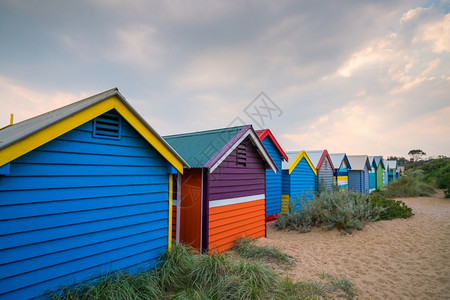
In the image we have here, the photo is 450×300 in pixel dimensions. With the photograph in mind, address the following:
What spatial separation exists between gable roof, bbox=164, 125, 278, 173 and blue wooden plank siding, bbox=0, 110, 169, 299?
1624 millimetres

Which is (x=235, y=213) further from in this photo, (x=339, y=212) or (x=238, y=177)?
(x=339, y=212)

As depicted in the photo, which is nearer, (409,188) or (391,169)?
(409,188)

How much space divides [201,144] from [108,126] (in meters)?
3.73

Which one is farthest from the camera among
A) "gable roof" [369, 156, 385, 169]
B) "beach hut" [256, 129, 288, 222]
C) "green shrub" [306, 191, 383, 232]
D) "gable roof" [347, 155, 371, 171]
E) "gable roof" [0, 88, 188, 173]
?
"gable roof" [369, 156, 385, 169]

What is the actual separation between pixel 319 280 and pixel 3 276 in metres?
5.93

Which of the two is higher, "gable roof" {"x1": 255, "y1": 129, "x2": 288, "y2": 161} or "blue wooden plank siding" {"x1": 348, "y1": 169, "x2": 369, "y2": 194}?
"gable roof" {"x1": 255, "y1": 129, "x2": 288, "y2": 161}

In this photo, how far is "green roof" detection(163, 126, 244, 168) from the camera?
690 cm

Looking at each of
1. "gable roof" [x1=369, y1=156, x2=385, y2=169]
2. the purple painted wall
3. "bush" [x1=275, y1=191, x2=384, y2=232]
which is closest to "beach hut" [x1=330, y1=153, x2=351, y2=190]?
"bush" [x1=275, y1=191, x2=384, y2=232]

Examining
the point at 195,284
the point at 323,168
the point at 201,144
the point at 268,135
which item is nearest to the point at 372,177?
the point at 323,168

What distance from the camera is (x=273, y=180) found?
1227cm

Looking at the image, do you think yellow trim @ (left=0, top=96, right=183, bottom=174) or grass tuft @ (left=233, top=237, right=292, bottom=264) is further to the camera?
grass tuft @ (left=233, top=237, right=292, bottom=264)

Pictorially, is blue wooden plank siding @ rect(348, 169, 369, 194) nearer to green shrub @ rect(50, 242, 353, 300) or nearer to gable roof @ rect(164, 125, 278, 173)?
gable roof @ rect(164, 125, 278, 173)

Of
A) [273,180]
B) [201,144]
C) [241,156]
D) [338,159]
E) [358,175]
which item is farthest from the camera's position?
[358,175]

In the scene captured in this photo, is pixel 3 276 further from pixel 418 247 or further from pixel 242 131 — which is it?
pixel 418 247
